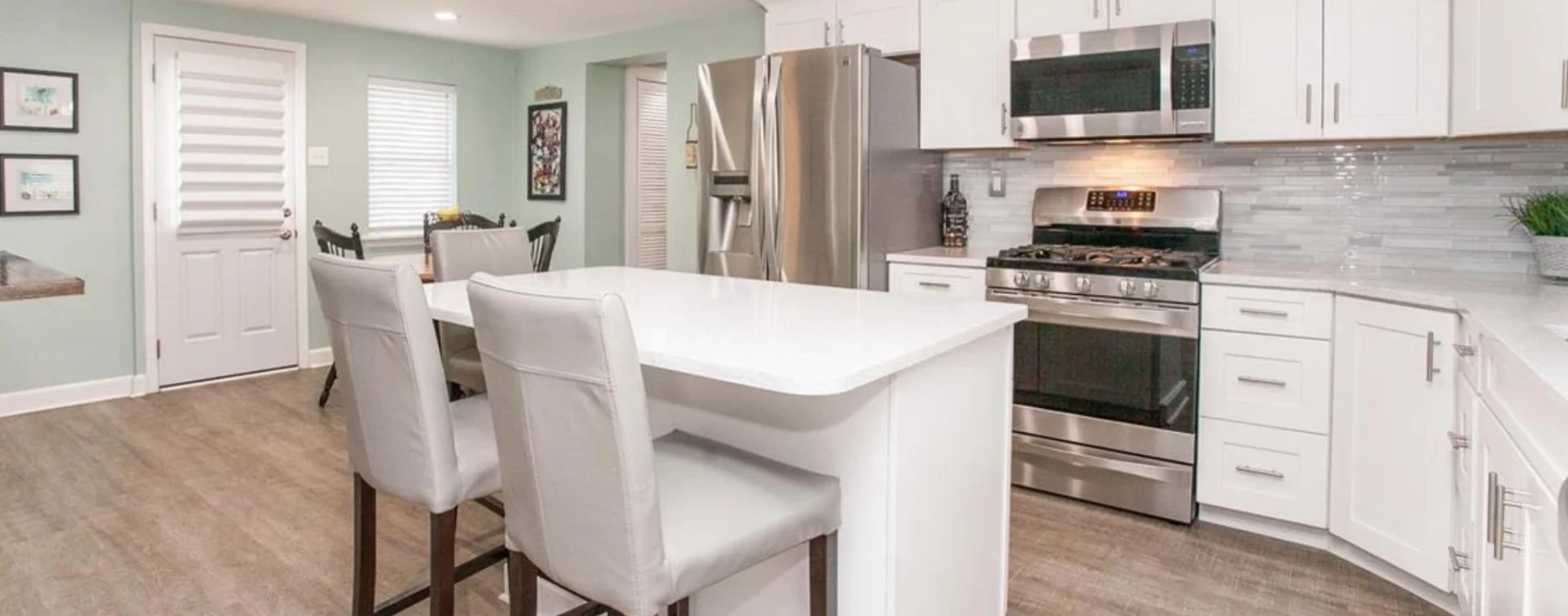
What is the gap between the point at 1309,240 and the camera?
336 centimetres

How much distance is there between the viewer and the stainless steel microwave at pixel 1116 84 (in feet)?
10.5

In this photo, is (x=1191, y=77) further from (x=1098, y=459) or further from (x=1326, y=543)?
(x=1326, y=543)

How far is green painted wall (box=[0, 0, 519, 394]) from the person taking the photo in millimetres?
4395

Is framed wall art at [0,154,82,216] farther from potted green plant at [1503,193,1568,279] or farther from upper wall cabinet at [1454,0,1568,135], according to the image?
potted green plant at [1503,193,1568,279]

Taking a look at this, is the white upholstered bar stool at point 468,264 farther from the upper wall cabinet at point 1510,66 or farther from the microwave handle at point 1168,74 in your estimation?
the upper wall cabinet at point 1510,66

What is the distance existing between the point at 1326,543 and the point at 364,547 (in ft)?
9.30

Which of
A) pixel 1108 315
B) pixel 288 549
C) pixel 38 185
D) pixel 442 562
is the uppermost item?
pixel 38 185

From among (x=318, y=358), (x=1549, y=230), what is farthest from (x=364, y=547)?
(x=318, y=358)

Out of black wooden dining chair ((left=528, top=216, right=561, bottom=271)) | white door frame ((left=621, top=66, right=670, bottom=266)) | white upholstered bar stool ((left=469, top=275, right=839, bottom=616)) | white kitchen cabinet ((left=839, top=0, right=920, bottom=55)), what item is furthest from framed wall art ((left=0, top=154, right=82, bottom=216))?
white upholstered bar stool ((left=469, top=275, right=839, bottom=616))

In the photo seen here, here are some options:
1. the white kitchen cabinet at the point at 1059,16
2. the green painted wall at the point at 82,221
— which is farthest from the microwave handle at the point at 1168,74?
the green painted wall at the point at 82,221

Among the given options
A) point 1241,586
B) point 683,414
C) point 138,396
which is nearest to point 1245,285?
point 1241,586

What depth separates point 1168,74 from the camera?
323cm

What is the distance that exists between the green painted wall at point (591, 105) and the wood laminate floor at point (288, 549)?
2.43m

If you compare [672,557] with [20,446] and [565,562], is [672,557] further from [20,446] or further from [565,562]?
[20,446]
